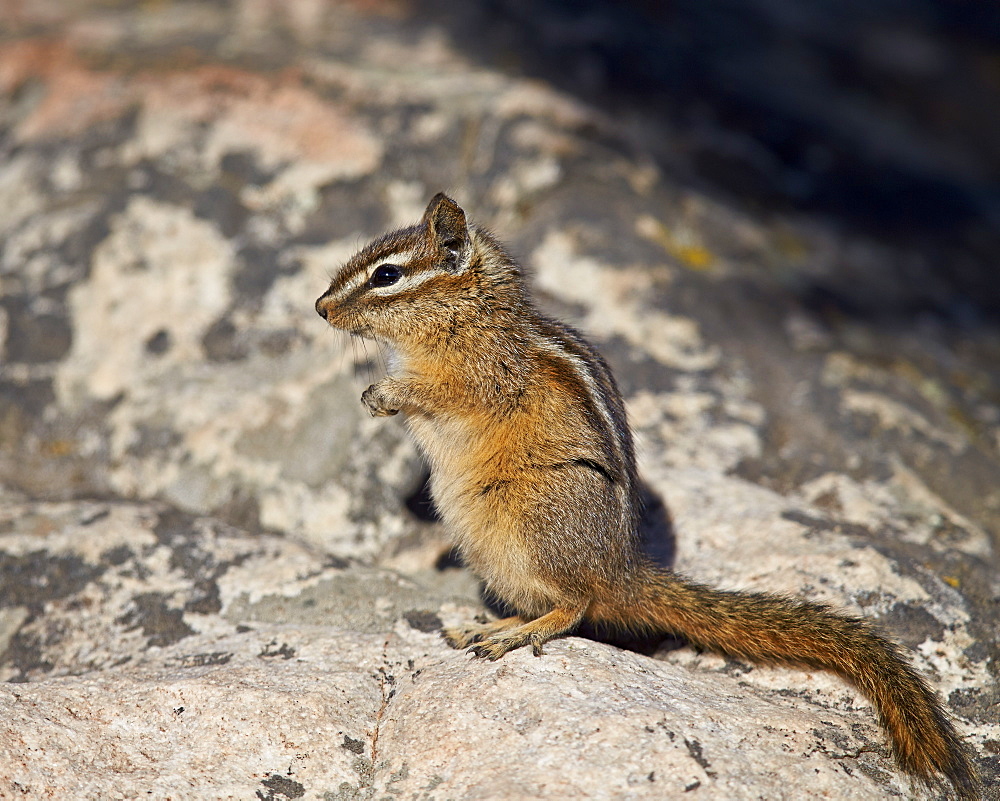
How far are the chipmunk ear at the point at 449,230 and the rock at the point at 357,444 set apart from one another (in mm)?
1132

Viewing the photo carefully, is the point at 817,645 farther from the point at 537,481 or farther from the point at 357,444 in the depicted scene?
the point at 357,444

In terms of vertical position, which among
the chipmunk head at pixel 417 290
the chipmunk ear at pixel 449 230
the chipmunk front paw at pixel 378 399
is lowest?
the chipmunk front paw at pixel 378 399

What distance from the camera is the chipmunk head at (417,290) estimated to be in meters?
3.79

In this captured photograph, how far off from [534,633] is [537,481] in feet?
1.78

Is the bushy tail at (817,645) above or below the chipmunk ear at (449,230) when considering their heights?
below

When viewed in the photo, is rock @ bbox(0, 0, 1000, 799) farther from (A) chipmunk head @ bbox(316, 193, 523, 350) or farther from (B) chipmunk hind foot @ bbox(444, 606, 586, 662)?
(A) chipmunk head @ bbox(316, 193, 523, 350)

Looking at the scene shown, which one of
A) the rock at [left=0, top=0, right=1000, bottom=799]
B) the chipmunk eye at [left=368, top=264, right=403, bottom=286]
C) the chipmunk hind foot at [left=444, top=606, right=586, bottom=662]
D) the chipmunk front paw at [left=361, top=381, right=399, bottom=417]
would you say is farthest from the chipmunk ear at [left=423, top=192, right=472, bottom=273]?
the chipmunk hind foot at [left=444, top=606, right=586, bottom=662]

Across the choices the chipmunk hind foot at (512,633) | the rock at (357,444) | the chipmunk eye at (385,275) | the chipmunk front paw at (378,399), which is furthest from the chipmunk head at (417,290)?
the chipmunk hind foot at (512,633)

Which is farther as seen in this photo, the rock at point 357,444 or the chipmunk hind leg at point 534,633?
the chipmunk hind leg at point 534,633

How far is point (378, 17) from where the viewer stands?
7.21 m

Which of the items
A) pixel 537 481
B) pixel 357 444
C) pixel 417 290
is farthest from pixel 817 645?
pixel 357 444

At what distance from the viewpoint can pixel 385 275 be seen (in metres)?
3.80

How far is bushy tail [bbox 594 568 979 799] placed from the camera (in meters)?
2.79

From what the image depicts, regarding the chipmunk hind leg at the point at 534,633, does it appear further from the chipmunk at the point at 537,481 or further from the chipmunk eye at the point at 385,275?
the chipmunk eye at the point at 385,275
